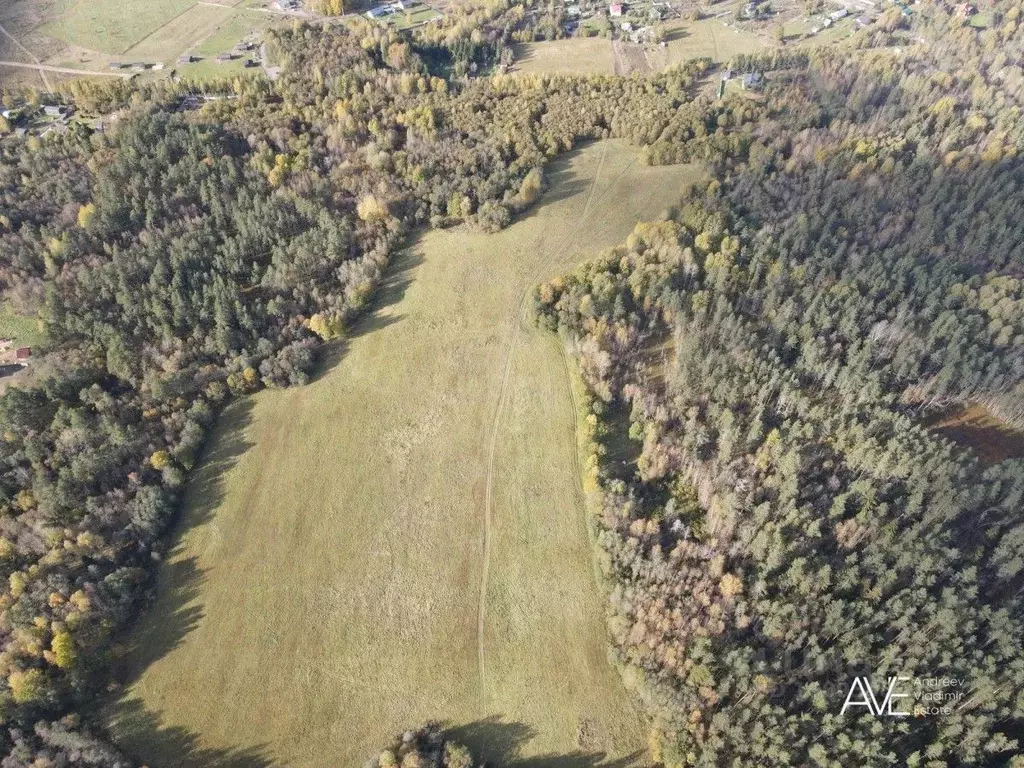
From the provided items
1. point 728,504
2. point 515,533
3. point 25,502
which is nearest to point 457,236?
point 515,533

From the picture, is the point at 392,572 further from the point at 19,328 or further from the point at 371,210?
the point at 19,328

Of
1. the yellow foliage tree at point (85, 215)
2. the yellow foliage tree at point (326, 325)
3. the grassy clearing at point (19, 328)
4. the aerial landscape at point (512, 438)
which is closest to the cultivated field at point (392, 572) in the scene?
the aerial landscape at point (512, 438)

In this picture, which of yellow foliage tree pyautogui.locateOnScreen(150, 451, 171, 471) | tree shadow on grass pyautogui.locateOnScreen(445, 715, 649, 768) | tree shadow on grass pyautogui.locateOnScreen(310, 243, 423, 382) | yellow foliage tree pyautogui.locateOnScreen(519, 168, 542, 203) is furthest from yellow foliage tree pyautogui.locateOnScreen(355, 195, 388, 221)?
tree shadow on grass pyautogui.locateOnScreen(445, 715, 649, 768)

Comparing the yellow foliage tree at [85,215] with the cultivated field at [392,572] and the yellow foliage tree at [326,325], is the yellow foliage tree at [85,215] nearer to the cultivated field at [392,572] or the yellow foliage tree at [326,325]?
the yellow foliage tree at [326,325]

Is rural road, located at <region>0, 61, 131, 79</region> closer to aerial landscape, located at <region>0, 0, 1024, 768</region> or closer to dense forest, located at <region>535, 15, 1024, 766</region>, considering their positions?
aerial landscape, located at <region>0, 0, 1024, 768</region>

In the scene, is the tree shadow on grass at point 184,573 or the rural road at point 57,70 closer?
the tree shadow on grass at point 184,573

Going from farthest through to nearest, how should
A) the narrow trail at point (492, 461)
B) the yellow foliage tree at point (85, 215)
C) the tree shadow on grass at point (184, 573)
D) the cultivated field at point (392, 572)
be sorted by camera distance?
the yellow foliage tree at point (85, 215) → the tree shadow on grass at point (184, 573) → the narrow trail at point (492, 461) → the cultivated field at point (392, 572)
